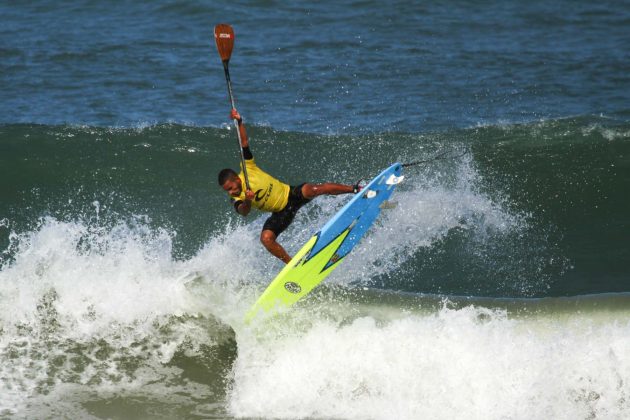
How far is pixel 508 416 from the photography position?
6957mm

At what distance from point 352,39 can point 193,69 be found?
11.5ft

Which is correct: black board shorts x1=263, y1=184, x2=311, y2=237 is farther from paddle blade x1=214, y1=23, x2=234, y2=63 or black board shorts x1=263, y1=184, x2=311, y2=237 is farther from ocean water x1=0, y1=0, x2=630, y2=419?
paddle blade x1=214, y1=23, x2=234, y2=63

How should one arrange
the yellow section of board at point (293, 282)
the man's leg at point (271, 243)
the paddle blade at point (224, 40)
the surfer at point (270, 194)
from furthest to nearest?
the paddle blade at point (224, 40) < the man's leg at point (271, 243) < the yellow section of board at point (293, 282) < the surfer at point (270, 194)

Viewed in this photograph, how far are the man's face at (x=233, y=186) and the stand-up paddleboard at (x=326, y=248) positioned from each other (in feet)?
2.45

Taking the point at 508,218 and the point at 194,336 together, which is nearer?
the point at 194,336

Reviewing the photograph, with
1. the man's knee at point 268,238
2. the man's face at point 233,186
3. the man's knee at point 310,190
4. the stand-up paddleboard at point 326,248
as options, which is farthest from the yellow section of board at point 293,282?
the man's face at point 233,186

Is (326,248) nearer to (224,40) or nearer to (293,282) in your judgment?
(293,282)

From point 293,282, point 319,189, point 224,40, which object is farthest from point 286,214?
point 224,40

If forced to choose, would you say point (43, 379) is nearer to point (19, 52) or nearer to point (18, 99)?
point (18, 99)

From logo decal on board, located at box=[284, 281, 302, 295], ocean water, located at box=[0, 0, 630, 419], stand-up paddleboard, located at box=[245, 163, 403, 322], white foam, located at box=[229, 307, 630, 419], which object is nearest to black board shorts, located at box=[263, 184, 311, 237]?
stand-up paddleboard, located at box=[245, 163, 403, 322]

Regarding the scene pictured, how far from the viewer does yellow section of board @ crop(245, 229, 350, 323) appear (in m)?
7.58

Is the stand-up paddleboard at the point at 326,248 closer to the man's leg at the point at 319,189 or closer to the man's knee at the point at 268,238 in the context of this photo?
the man's leg at the point at 319,189

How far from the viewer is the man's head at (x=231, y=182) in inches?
290

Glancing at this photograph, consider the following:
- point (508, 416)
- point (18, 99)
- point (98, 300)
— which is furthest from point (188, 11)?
point (508, 416)
